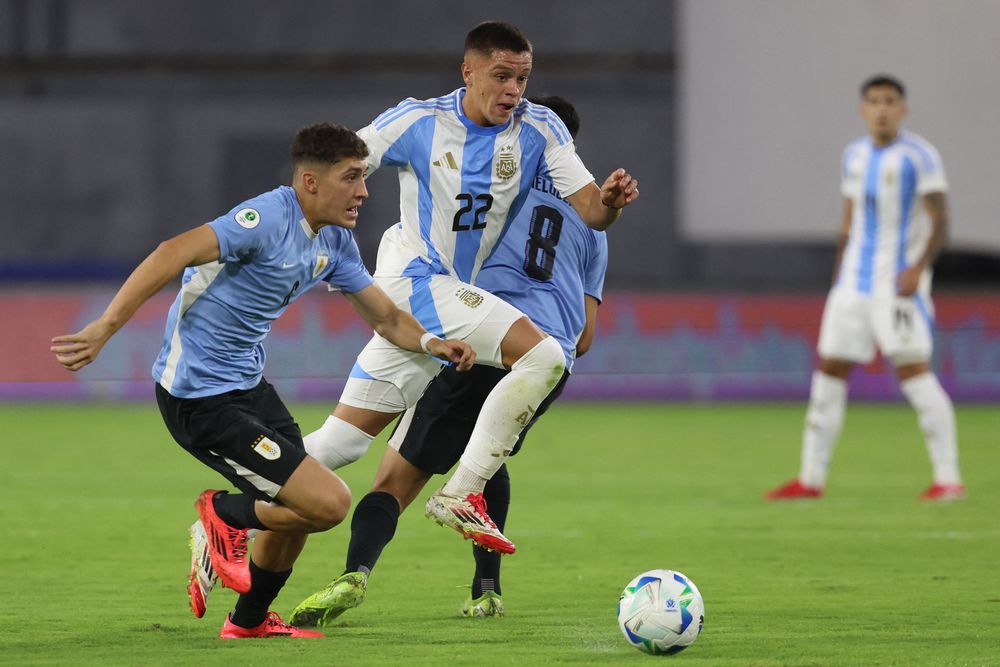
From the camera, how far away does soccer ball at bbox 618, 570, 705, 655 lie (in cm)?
467

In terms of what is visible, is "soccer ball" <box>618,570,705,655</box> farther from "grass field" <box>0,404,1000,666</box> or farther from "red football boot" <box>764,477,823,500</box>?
"red football boot" <box>764,477,823,500</box>

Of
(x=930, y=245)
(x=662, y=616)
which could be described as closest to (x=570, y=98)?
(x=930, y=245)

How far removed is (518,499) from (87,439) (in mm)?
4711

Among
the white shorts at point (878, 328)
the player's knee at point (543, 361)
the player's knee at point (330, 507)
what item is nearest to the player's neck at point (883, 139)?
the white shorts at point (878, 328)

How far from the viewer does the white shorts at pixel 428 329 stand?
211 inches

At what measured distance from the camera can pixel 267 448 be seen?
4840 millimetres

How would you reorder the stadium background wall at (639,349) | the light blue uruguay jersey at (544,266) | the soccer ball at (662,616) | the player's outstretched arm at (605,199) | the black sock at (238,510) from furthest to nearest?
the stadium background wall at (639,349), the light blue uruguay jersey at (544,266), the player's outstretched arm at (605,199), the black sock at (238,510), the soccer ball at (662,616)

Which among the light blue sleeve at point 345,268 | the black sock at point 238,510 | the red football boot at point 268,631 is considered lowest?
the red football boot at point 268,631

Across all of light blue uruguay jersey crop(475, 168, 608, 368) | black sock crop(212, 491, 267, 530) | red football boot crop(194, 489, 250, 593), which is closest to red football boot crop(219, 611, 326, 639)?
red football boot crop(194, 489, 250, 593)

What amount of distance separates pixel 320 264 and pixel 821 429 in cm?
468

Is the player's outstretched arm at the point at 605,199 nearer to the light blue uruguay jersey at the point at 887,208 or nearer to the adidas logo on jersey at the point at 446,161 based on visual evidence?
the adidas logo on jersey at the point at 446,161

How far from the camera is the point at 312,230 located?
4.98 meters

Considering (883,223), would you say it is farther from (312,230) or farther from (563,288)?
(312,230)

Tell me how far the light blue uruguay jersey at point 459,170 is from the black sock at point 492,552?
0.76 metres
